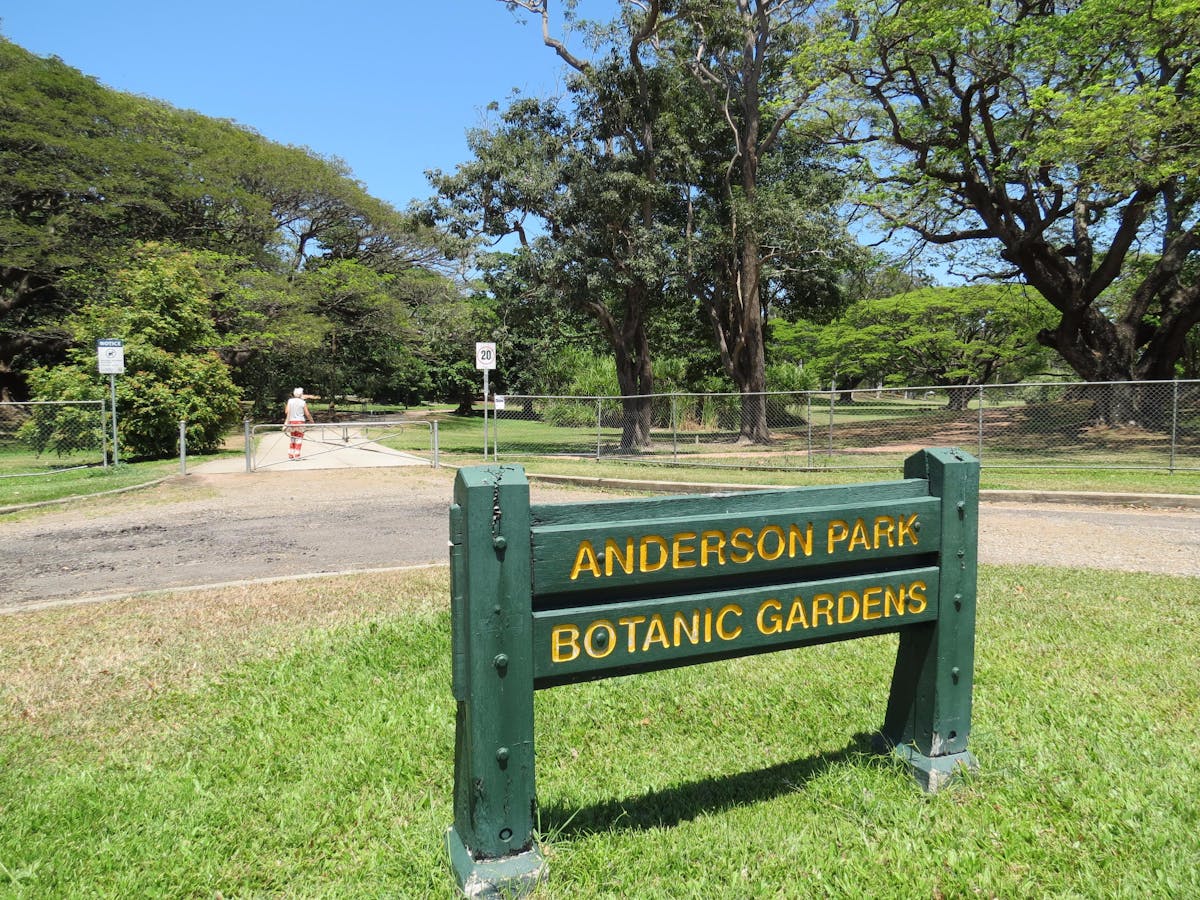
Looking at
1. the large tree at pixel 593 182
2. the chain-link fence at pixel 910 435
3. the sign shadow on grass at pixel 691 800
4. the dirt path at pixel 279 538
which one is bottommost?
the sign shadow on grass at pixel 691 800

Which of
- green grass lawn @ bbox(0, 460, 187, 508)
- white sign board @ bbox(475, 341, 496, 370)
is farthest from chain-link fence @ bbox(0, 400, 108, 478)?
white sign board @ bbox(475, 341, 496, 370)

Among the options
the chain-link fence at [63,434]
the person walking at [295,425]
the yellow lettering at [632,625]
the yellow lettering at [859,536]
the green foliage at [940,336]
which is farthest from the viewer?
the green foliage at [940,336]

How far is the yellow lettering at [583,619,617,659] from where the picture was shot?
238cm

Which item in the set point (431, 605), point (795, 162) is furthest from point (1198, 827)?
point (795, 162)

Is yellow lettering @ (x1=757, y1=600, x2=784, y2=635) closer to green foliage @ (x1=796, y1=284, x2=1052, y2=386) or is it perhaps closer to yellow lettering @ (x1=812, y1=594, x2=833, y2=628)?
yellow lettering @ (x1=812, y1=594, x2=833, y2=628)

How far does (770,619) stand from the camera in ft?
8.61

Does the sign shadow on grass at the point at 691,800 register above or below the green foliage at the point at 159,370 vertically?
below

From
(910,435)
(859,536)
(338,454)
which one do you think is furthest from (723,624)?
(910,435)

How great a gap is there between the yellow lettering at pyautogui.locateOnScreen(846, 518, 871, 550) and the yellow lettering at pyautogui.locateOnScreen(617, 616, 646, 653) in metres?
0.83

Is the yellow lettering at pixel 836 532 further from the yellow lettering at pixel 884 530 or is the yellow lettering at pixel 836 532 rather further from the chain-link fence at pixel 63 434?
the chain-link fence at pixel 63 434

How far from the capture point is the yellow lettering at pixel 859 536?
107 inches

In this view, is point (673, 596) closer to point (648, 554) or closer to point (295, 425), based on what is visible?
point (648, 554)

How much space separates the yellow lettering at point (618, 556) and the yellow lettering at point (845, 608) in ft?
2.77

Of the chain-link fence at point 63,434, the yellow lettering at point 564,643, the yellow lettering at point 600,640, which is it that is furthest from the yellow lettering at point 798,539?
the chain-link fence at point 63,434
